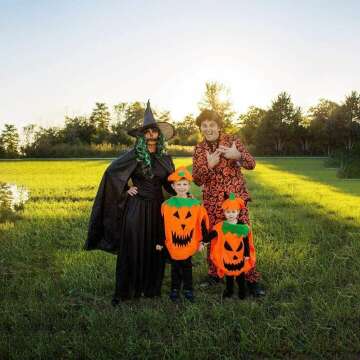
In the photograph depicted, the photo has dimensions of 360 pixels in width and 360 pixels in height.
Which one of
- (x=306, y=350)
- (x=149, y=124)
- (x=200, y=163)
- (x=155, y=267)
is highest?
(x=149, y=124)

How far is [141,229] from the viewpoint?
5645 mm

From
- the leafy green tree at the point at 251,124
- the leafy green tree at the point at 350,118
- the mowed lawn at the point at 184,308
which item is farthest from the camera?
the leafy green tree at the point at 251,124

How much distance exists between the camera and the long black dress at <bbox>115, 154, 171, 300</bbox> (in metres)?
5.62

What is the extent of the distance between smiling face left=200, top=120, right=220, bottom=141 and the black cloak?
56 centimetres

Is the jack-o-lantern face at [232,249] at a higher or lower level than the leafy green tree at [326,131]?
lower

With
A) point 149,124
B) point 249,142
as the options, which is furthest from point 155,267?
point 249,142

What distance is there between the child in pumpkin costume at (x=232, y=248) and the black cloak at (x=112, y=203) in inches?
35.0

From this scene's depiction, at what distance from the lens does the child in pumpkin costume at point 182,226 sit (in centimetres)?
548

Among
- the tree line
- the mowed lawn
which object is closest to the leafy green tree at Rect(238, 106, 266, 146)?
the tree line

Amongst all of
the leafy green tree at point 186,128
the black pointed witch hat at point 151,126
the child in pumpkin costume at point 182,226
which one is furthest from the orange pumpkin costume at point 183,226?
the leafy green tree at point 186,128

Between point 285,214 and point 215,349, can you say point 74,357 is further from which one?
point 285,214

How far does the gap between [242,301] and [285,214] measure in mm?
6184

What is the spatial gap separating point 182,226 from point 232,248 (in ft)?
2.18

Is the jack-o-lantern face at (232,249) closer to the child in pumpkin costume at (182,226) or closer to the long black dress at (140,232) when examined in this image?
the child in pumpkin costume at (182,226)
